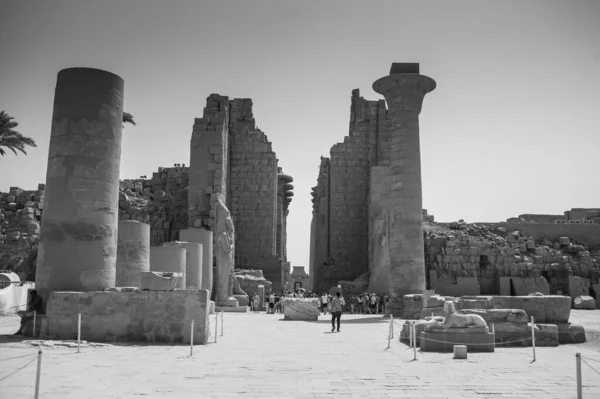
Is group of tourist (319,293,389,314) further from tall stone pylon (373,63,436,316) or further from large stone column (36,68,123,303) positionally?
large stone column (36,68,123,303)

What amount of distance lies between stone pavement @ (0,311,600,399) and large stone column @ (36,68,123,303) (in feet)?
5.55

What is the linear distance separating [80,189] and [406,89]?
44.0 ft

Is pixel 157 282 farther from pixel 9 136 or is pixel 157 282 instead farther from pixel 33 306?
pixel 9 136

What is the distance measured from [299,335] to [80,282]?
5221 millimetres

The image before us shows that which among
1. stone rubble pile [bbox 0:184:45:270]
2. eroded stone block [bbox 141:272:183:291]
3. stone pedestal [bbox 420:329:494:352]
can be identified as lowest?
stone pedestal [bbox 420:329:494:352]

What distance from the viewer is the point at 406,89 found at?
826 inches

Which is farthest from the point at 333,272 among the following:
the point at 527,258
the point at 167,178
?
the point at 167,178

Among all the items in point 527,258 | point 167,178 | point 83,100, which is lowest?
point 527,258

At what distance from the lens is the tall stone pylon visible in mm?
20422

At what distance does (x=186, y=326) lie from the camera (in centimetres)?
1085

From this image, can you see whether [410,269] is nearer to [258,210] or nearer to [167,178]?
[258,210]

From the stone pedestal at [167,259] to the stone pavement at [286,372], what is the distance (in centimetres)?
678

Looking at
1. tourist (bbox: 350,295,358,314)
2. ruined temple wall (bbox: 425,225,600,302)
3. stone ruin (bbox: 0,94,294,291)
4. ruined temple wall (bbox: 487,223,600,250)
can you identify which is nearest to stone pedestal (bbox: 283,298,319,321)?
tourist (bbox: 350,295,358,314)

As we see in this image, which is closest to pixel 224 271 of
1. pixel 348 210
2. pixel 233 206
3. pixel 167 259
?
pixel 167 259
